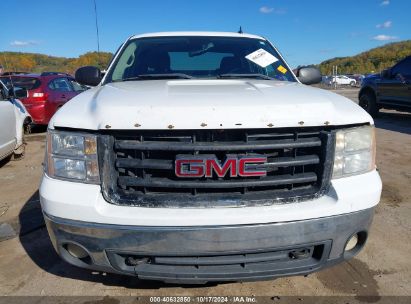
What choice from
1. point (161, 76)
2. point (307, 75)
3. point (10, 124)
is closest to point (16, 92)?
point (10, 124)

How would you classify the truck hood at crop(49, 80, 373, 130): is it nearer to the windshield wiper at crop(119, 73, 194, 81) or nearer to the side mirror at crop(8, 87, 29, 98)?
the windshield wiper at crop(119, 73, 194, 81)

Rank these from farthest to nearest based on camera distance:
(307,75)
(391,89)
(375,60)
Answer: (375,60) → (391,89) → (307,75)

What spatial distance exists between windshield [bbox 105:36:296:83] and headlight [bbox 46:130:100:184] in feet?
4.03

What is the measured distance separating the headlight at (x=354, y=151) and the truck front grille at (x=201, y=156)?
0.24 ft

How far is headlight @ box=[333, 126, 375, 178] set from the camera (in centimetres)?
220

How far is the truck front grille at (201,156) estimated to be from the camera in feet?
6.65

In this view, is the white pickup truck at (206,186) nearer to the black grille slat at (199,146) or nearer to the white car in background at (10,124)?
the black grille slat at (199,146)

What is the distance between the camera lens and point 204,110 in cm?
201

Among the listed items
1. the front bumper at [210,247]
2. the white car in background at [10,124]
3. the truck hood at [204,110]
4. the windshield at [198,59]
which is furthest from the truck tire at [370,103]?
the front bumper at [210,247]

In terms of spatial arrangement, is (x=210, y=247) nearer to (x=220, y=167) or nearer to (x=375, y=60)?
(x=220, y=167)

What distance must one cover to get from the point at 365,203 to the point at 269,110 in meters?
0.77

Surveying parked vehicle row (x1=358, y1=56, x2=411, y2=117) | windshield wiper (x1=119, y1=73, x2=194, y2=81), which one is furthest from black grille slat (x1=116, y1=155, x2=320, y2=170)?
parked vehicle row (x1=358, y1=56, x2=411, y2=117)

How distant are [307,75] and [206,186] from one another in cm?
226

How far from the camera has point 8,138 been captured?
579cm
